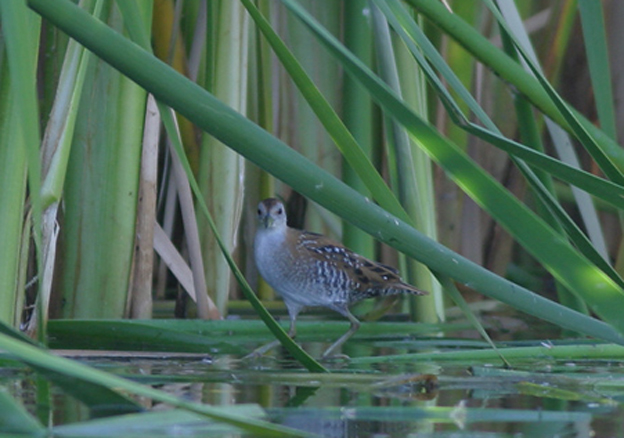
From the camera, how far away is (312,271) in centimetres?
409

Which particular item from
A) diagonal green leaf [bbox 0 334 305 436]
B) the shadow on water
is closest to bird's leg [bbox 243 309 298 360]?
the shadow on water

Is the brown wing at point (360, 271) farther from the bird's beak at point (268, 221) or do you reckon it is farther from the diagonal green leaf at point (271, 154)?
the diagonal green leaf at point (271, 154)

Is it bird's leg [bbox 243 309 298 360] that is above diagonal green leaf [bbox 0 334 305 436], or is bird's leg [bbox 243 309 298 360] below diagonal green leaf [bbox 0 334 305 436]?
above

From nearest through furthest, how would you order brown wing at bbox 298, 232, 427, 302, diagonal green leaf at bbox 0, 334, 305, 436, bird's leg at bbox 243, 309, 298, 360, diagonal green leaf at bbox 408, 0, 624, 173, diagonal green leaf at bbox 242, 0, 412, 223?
diagonal green leaf at bbox 0, 334, 305, 436, diagonal green leaf at bbox 242, 0, 412, 223, diagonal green leaf at bbox 408, 0, 624, 173, bird's leg at bbox 243, 309, 298, 360, brown wing at bbox 298, 232, 427, 302

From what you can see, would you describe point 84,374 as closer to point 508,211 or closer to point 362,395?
point 508,211

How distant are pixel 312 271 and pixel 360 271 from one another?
20 centimetres

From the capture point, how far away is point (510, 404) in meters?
2.13

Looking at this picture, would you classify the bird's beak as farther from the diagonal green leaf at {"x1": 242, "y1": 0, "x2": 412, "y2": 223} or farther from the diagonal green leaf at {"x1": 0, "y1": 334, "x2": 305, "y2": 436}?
the diagonal green leaf at {"x1": 0, "y1": 334, "x2": 305, "y2": 436}

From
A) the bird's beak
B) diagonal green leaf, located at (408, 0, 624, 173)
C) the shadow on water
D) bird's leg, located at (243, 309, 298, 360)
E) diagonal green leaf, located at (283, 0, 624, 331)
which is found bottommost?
the shadow on water

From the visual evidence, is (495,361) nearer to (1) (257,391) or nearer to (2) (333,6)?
(1) (257,391)

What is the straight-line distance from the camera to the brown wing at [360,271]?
400 centimetres

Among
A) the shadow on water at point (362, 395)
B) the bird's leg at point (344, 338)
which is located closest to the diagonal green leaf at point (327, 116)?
the shadow on water at point (362, 395)

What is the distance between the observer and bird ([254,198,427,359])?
402 centimetres

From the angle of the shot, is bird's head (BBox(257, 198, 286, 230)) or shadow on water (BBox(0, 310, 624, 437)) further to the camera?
bird's head (BBox(257, 198, 286, 230))
